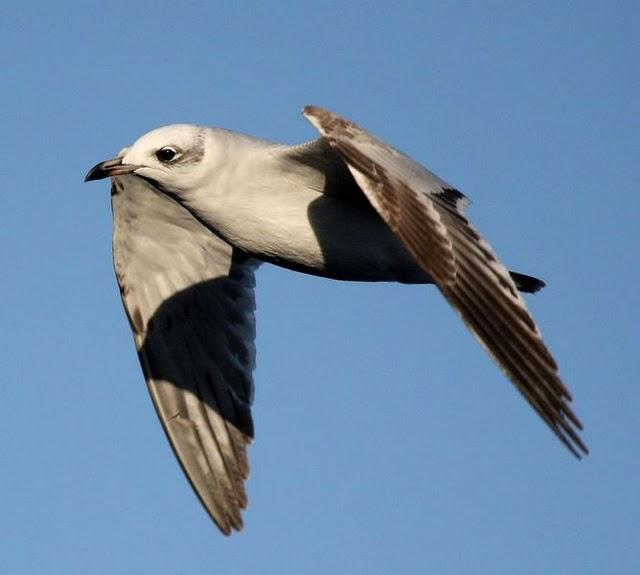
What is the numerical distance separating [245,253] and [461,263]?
3.63 metres

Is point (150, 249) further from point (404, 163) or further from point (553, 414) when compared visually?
point (553, 414)

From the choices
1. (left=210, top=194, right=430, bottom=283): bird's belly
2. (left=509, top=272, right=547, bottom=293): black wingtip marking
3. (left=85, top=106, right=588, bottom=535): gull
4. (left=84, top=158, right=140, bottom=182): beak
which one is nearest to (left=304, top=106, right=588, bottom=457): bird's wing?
(left=85, top=106, right=588, bottom=535): gull

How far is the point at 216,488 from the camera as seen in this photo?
44.9 ft

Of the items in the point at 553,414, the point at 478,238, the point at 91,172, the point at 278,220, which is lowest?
the point at 553,414

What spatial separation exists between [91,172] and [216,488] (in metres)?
3.54

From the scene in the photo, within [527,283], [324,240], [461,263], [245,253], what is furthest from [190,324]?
[461,263]

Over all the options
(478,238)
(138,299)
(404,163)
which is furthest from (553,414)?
(138,299)

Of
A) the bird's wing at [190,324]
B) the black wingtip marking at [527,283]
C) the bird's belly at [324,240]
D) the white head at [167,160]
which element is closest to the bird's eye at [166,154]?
the white head at [167,160]

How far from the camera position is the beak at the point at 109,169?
1158 cm

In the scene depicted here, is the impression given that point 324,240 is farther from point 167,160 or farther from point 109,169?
point 109,169

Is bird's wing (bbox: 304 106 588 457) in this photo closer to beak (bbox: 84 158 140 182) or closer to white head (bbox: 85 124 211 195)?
white head (bbox: 85 124 211 195)

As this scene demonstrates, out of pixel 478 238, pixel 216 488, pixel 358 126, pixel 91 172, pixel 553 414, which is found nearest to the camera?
pixel 553 414

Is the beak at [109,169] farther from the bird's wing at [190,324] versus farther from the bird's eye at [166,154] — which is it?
the bird's wing at [190,324]

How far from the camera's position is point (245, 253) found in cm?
1291
